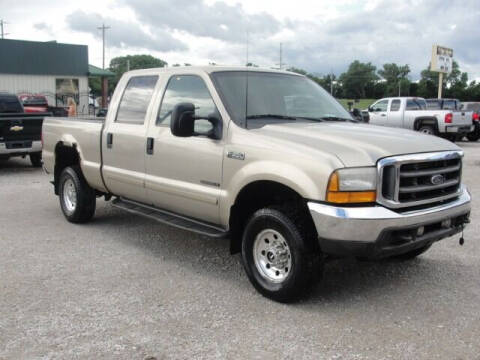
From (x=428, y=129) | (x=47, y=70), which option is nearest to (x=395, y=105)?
(x=428, y=129)

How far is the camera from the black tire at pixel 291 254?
13.3 feet

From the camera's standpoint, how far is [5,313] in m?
4.06

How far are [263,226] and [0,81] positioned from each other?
3554 centimetres

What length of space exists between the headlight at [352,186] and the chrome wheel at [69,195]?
422 cm

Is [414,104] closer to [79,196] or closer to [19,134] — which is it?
[19,134]

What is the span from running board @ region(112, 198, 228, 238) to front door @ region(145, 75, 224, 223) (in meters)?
0.08

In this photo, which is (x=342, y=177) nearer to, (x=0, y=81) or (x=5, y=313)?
(x=5, y=313)

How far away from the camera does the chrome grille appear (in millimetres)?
3877

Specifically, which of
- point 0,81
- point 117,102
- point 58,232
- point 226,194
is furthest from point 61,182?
point 0,81

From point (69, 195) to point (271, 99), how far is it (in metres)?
3.40

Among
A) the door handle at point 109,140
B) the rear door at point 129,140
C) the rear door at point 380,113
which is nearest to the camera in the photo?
the rear door at point 129,140

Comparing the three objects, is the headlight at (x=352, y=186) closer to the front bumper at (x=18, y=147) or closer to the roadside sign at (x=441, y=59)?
the front bumper at (x=18, y=147)

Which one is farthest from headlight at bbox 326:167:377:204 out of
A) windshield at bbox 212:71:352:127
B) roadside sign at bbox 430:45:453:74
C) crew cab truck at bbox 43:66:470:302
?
roadside sign at bbox 430:45:453:74

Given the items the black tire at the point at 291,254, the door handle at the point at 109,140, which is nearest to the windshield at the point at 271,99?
the black tire at the point at 291,254
